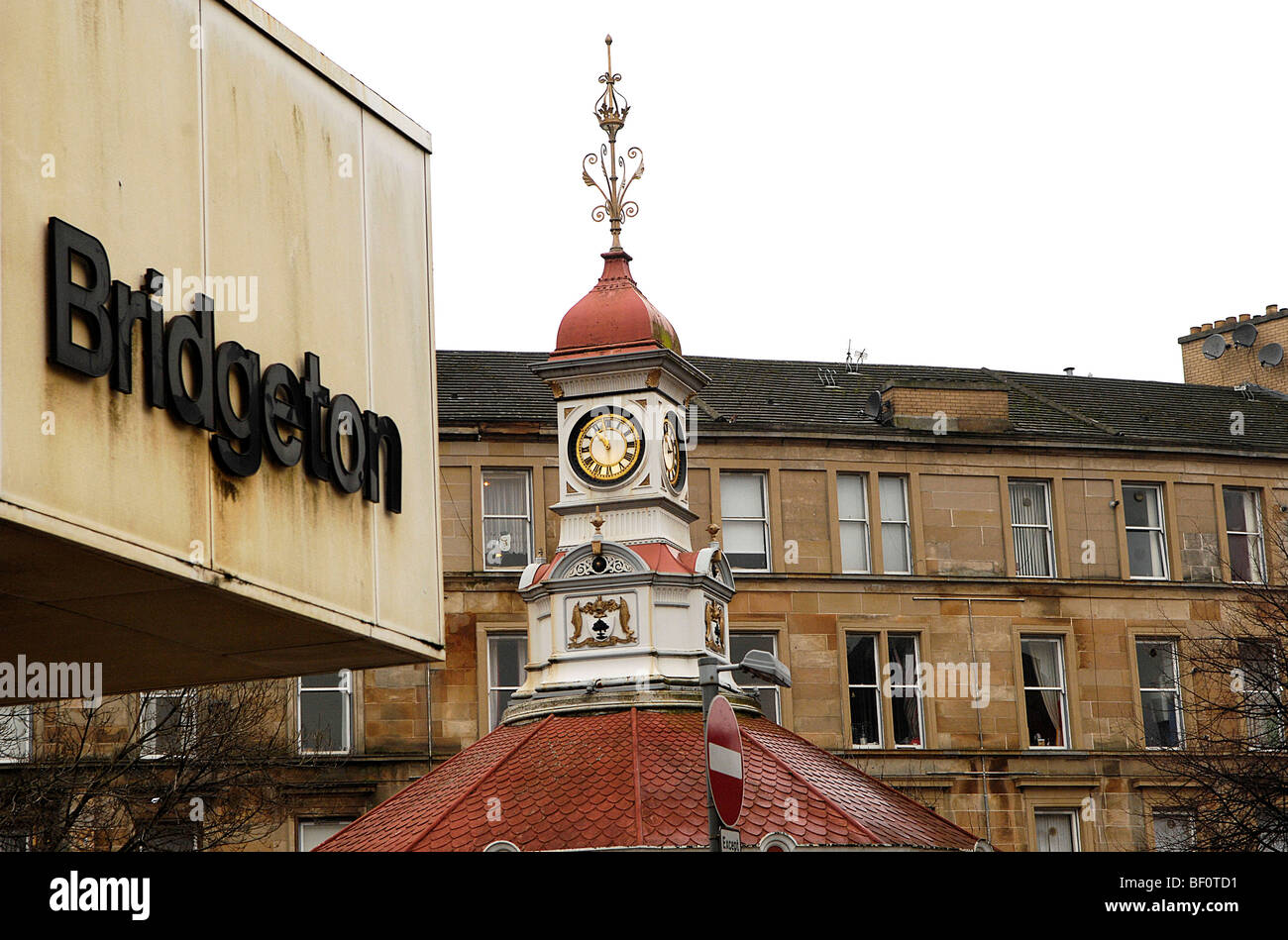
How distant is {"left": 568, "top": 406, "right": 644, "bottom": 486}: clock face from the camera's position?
2995 cm

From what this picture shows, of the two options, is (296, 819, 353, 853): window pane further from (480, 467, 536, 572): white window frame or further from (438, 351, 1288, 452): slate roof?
(438, 351, 1288, 452): slate roof

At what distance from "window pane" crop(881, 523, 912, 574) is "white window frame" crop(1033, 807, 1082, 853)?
623 centimetres

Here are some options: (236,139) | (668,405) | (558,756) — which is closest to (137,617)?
(236,139)

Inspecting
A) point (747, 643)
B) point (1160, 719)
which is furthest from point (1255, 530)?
point (747, 643)

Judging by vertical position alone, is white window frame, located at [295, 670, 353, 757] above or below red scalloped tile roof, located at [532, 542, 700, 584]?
below

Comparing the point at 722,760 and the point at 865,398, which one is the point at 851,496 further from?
the point at 722,760

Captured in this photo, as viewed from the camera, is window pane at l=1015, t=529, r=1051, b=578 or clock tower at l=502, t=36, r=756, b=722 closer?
clock tower at l=502, t=36, r=756, b=722

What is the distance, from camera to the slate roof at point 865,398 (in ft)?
147

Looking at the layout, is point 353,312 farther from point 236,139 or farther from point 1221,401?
point 1221,401

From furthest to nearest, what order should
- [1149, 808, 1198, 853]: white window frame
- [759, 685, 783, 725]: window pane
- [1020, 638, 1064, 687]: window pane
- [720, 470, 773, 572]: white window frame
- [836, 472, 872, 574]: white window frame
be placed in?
[1020, 638, 1064, 687]: window pane → [836, 472, 872, 574]: white window frame → [720, 470, 773, 572]: white window frame → [759, 685, 783, 725]: window pane → [1149, 808, 1198, 853]: white window frame

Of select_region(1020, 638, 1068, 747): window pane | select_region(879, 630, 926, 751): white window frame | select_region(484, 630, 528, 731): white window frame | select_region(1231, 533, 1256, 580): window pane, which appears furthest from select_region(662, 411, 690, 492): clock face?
select_region(1231, 533, 1256, 580): window pane

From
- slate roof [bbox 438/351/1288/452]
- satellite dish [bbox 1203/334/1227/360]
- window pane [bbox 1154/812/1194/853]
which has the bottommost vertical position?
window pane [bbox 1154/812/1194/853]

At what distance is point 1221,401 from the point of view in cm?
5194

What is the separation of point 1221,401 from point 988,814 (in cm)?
1486
